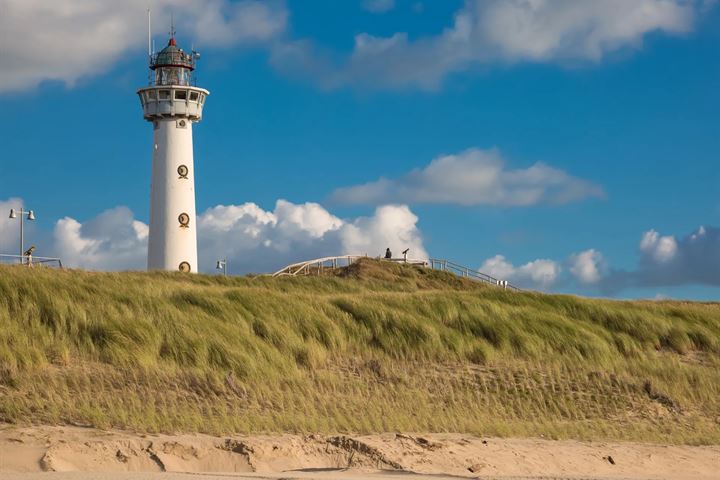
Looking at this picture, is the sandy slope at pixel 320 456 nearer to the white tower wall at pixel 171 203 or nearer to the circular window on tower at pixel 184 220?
the white tower wall at pixel 171 203

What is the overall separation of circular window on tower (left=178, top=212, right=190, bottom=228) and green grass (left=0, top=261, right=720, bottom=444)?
16905mm

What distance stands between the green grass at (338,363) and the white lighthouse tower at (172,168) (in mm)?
16731

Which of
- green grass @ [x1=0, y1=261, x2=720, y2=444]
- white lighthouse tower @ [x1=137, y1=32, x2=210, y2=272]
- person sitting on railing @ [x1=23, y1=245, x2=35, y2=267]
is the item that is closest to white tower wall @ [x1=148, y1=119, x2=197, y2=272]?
white lighthouse tower @ [x1=137, y1=32, x2=210, y2=272]

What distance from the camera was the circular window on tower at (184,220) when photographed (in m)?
40.9

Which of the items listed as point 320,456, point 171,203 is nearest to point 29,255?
point 171,203

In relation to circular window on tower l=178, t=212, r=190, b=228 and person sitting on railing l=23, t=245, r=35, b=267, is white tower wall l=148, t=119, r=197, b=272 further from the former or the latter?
person sitting on railing l=23, t=245, r=35, b=267

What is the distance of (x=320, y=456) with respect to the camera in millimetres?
13781

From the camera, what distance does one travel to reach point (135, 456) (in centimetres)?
1323

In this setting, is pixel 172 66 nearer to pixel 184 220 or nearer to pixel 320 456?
pixel 184 220

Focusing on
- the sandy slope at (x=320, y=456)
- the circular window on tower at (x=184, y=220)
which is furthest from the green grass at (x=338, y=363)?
the circular window on tower at (x=184, y=220)

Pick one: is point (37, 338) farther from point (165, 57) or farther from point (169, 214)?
point (165, 57)

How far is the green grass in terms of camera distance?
16.4 meters

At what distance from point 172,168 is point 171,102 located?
314 cm

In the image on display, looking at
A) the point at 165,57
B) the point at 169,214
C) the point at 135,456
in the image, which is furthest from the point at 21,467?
the point at 165,57
